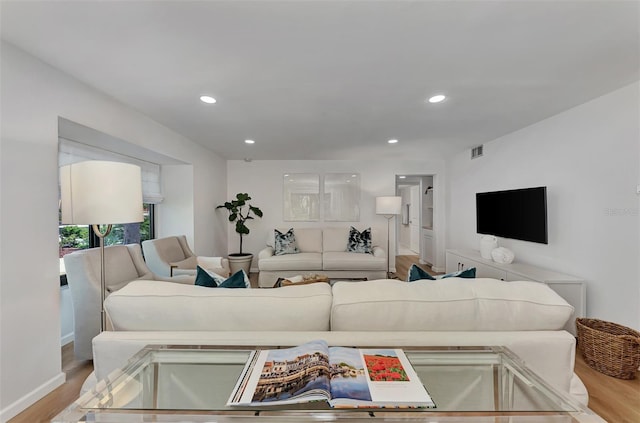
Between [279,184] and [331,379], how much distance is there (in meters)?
5.07

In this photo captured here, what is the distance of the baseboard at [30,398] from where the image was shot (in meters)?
1.71

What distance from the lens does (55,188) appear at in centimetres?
203

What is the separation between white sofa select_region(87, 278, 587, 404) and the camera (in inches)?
48.8

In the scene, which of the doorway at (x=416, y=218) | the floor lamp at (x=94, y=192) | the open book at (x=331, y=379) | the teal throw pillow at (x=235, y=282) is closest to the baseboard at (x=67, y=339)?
the floor lamp at (x=94, y=192)

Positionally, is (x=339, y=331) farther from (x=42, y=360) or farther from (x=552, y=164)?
(x=552, y=164)

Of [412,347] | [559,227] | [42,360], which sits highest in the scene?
[559,227]

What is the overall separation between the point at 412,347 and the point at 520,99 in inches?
103

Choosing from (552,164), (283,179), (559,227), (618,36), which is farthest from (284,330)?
(283,179)

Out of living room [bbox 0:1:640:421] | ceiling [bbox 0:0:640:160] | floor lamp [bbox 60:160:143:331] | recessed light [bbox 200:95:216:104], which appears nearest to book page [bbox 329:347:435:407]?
floor lamp [bbox 60:160:143:331]

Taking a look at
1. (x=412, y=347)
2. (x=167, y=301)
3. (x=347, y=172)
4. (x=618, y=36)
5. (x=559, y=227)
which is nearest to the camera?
(x=412, y=347)

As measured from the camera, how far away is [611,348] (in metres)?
2.16

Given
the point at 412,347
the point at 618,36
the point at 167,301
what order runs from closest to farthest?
1. the point at 412,347
2. the point at 167,301
3. the point at 618,36

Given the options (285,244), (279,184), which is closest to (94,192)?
(285,244)

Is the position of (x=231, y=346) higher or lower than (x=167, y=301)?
lower
